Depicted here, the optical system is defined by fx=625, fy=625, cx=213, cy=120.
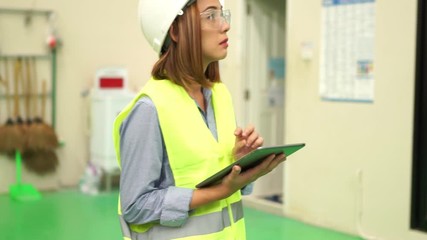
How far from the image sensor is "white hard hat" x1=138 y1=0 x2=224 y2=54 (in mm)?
1521

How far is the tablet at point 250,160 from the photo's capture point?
1.43m

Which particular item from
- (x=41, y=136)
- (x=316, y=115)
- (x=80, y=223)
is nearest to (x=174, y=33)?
(x=316, y=115)

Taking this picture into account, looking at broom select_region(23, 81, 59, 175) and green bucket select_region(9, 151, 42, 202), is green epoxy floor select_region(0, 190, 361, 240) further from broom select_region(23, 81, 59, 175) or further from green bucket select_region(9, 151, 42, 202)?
broom select_region(23, 81, 59, 175)

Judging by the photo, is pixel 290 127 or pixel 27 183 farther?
pixel 27 183

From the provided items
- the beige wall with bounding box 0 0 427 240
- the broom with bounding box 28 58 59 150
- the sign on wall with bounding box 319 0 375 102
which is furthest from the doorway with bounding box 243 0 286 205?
the broom with bounding box 28 58 59 150

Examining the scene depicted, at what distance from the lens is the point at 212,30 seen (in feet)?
5.12

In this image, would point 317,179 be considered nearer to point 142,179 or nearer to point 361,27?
Result: point 361,27

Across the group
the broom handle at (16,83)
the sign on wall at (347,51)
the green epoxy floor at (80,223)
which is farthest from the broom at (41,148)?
the sign on wall at (347,51)

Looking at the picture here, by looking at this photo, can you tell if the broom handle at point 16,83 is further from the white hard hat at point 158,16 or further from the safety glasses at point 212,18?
the safety glasses at point 212,18

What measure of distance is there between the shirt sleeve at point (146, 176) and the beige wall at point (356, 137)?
10.3 ft

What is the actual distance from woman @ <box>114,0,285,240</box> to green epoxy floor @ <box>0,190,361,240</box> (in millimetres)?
3211

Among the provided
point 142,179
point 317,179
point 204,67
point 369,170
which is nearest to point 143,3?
point 204,67

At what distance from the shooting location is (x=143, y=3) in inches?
63.4

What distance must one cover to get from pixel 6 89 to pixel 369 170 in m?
3.71
